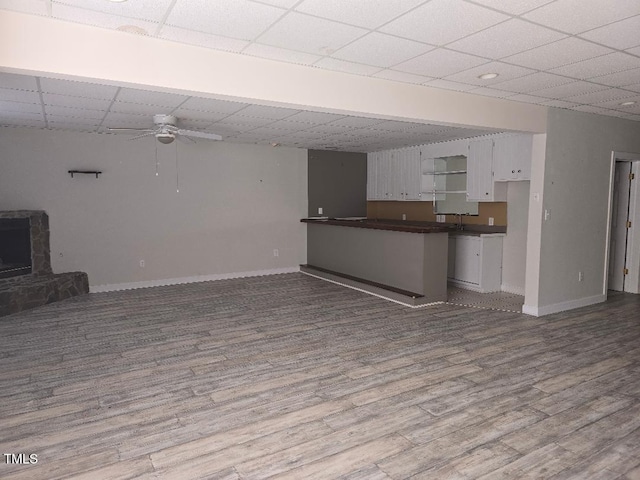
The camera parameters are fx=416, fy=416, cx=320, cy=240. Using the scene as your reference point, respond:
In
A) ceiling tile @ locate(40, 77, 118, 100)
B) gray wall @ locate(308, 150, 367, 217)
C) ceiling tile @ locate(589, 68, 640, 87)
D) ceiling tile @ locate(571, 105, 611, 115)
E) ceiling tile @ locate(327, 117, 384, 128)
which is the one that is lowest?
gray wall @ locate(308, 150, 367, 217)

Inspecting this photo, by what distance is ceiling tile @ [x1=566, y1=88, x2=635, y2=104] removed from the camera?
4.21m

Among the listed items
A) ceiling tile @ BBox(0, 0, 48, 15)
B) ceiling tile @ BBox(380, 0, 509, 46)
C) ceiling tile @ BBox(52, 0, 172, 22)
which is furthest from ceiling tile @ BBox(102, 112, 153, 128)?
ceiling tile @ BBox(380, 0, 509, 46)

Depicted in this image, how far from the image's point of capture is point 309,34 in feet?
9.24

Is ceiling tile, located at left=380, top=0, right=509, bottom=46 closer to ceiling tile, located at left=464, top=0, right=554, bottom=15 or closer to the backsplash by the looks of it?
ceiling tile, located at left=464, top=0, right=554, bottom=15

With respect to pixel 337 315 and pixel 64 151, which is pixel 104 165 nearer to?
pixel 64 151

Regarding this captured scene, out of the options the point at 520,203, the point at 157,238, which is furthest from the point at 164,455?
the point at 520,203

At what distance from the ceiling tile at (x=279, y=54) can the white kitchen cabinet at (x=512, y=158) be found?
12.2 feet

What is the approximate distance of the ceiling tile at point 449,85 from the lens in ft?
12.8

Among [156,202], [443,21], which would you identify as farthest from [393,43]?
[156,202]

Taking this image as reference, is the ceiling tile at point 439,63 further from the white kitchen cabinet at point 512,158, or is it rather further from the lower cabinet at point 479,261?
the lower cabinet at point 479,261

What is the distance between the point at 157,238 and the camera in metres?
6.90

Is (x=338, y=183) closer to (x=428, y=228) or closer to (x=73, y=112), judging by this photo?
(x=428, y=228)

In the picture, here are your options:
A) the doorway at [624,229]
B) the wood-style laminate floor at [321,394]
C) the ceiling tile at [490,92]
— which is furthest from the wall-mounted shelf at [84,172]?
the doorway at [624,229]

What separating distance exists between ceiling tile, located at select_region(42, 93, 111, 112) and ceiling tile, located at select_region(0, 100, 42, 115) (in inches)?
9.9
